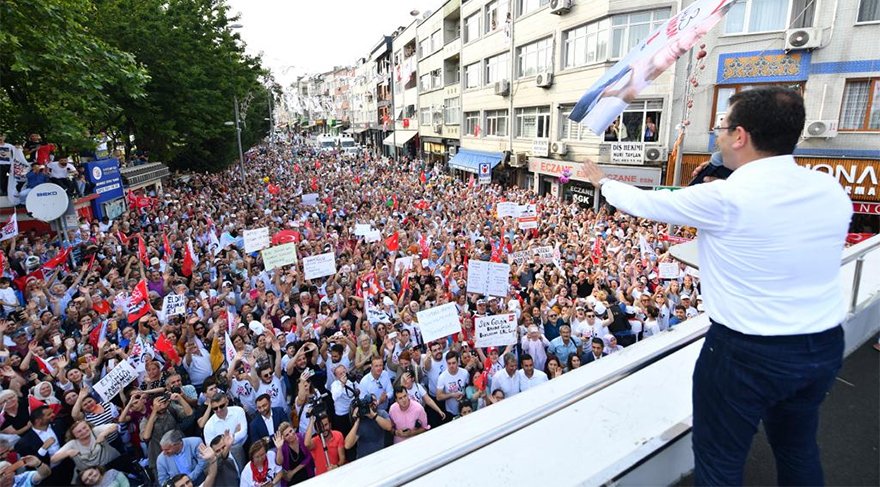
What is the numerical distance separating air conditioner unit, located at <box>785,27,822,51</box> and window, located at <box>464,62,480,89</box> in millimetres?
18510

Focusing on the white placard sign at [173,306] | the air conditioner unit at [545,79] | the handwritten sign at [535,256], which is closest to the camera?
the white placard sign at [173,306]

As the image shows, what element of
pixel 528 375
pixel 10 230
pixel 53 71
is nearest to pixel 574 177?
pixel 528 375

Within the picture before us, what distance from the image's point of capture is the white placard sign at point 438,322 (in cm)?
638

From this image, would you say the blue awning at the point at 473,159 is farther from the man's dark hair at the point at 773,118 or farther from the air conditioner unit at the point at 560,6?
the man's dark hair at the point at 773,118

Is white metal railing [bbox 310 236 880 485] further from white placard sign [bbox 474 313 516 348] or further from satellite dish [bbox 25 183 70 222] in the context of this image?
satellite dish [bbox 25 183 70 222]

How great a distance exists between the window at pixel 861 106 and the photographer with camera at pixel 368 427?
58.5 ft

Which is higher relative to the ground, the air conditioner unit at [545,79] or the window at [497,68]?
the window at [497,68]

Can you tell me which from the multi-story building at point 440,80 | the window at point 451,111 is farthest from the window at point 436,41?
the window at point 451,111

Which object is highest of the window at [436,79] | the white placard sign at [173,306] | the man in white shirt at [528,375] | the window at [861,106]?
the window at [436,79]

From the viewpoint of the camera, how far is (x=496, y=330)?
21.4 feet

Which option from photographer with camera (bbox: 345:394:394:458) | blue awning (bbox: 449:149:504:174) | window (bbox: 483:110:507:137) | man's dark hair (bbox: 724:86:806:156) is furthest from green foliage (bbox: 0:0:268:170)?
window (bbox: 483:110:507:137)

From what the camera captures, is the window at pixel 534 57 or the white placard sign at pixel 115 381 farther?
the window at pixel 534 57

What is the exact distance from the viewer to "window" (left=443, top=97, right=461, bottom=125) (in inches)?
1416

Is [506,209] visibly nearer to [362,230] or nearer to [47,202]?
[362,230]
